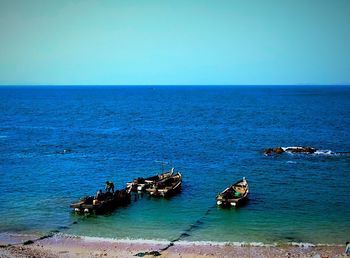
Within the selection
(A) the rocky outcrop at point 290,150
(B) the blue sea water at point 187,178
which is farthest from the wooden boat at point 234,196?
(A) the rocky outcrop at point 290,150

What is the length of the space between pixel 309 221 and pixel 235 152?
32.9 m

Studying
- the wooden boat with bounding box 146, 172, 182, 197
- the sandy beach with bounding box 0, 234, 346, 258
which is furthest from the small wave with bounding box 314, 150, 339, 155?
the sandy beach with bounding box 0, 234, 346, 258

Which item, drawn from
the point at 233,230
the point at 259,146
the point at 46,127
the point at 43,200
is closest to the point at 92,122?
the point at 46,127

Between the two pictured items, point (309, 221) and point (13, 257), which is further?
point (309, 221)

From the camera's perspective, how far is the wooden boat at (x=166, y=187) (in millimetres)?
45531

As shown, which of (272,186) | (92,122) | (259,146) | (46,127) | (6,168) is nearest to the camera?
(272,186)

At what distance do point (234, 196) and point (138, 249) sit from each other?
15.2 m

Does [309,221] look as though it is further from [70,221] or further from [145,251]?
[70,221]

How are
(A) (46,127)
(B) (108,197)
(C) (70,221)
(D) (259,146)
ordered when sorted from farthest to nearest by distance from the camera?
(A) (46,127) → (D) (259,146) → (B) (108,197) → (C) (70,221)

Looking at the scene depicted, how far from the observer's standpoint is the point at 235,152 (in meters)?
70.3

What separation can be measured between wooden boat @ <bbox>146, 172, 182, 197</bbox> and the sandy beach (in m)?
12.7

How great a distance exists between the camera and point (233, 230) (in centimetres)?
3578

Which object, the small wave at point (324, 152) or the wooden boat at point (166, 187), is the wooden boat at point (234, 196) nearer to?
the wooden boat at point (166, 187)

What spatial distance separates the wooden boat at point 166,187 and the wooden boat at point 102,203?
122 inches
